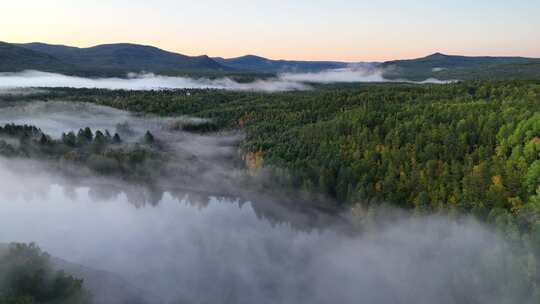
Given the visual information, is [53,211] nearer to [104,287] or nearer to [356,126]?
[104,287]

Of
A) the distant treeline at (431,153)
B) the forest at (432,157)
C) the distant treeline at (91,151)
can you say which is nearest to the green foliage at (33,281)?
the forest at (432,157)

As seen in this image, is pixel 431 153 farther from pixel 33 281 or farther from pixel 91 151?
pixel 91 151

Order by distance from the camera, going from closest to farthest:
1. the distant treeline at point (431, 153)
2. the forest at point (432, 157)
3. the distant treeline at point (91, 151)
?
the forest at point (432, 157), the distant treeline at point (431, 153), the distant treeline at point (91, 151)

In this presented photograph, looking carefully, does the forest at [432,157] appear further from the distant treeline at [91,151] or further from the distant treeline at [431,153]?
the distant treeline at [91,151]

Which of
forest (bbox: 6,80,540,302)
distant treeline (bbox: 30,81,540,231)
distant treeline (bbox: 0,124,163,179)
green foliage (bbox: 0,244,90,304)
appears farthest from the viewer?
distant treeline (bbox: 0,124,163,179)

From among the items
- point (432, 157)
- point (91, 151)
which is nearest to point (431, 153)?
point (432, 157)

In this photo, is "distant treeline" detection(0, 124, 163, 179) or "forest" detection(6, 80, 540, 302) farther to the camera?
"distant treeline" detection(0, 124, 163, 179)

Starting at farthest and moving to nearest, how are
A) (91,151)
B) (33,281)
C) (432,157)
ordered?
1. (91,151)
2. (432,157)
3. (33,281)

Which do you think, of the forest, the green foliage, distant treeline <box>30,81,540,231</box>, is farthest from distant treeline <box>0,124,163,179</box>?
the green foliage

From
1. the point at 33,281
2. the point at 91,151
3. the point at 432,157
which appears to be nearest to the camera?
the point at 33,281

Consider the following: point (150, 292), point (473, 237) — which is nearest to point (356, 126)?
point (473, 237)

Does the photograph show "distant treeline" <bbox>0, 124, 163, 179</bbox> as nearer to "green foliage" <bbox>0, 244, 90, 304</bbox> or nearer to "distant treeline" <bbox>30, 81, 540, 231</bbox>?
"distant treeline" <bbox>30, 81, 540, 231</bbox>
